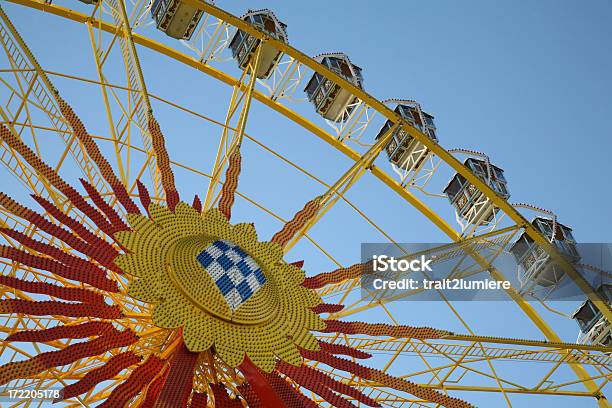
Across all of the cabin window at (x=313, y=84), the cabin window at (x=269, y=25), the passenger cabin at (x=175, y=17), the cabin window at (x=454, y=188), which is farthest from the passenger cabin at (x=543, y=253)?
the passenger cabin at (x=175, y=17)

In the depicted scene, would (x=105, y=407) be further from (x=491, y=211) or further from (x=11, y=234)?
(x=491, y=211)

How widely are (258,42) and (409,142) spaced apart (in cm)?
514

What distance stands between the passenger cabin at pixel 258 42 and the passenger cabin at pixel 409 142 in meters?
3.51

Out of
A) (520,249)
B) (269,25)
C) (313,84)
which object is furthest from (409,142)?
(269,25)

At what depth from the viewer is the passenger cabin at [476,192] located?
22.9m

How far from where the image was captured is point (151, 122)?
16391 mm

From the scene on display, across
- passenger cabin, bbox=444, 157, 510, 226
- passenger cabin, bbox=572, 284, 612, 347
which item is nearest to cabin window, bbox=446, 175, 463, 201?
passenger cabin, bbox=444, 157, 510, 226

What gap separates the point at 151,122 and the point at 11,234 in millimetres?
4376

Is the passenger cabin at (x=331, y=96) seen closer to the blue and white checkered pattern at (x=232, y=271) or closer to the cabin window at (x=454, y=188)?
the cabin window at (x=454, y=188)

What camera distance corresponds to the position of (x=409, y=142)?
24.1 m

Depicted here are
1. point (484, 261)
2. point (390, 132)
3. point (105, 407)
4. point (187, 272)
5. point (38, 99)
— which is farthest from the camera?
point (484, 261)

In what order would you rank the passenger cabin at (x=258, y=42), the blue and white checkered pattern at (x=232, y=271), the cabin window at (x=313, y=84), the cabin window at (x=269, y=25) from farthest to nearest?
the cabin window at (x=313, y=84) → the cabin window at (x=269, y=25) → the passenger cabin at (x=258, y=42) → the blue and white checkered pattern at (x=232, y=271)

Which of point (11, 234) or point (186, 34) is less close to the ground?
point (186, 34)

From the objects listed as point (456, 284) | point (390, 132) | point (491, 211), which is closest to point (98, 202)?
point (390, 132)
